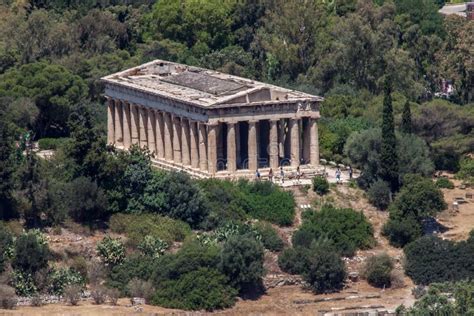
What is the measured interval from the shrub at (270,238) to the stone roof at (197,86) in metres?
10.3

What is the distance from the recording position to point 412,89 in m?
173

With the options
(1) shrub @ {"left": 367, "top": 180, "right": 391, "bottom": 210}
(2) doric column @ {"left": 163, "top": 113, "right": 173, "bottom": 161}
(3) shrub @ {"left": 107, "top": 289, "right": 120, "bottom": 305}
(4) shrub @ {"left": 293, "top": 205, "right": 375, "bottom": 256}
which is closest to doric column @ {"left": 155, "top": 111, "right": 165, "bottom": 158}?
(2) doric column @ {"left": 163, "top": 113, "right": 173, "bottom": 161}

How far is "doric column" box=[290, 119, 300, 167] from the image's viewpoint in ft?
489

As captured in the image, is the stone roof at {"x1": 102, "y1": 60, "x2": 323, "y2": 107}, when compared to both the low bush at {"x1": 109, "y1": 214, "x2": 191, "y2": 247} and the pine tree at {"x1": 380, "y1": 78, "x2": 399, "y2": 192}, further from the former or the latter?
the low bush at {"x1": 109, "y1": 214, "x2": 191, "y2": 247}

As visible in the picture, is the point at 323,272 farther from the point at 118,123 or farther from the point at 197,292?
the point at 118,123

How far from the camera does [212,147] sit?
484ft

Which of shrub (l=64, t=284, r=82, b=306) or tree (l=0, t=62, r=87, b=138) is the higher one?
tree (l=0, t=62, r=87, b=138)

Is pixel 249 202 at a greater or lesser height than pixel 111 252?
greater

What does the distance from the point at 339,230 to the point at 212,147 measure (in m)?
11.7

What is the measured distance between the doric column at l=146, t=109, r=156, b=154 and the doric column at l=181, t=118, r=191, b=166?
4295 mm

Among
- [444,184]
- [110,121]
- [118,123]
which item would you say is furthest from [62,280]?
[444,184]

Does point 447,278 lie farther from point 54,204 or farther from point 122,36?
point 122,36

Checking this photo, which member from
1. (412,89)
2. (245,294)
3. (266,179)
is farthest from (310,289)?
(412,89)

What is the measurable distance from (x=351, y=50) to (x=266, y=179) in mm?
30575
